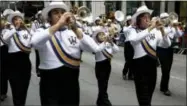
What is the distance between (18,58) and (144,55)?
2.10 metres

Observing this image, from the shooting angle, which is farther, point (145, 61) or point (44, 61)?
point (145, 61)

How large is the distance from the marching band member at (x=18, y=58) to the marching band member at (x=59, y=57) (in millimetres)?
2025

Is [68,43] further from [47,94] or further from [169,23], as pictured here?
[169,23]

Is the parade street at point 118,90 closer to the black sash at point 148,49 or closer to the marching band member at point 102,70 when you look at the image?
the marching band member at point 102,70

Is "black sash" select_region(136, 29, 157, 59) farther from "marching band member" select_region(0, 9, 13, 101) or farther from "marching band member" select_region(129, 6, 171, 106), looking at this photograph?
"marching band member" select_region(0, 9, 13, 101)

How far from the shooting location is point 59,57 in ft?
13.8

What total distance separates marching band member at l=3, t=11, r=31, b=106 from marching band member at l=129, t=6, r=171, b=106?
1.69m

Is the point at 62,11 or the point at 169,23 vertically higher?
the point at 62,11

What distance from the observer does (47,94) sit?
13.8 feet

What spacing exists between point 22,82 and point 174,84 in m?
4.56

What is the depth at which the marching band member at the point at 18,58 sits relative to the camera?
247 inches

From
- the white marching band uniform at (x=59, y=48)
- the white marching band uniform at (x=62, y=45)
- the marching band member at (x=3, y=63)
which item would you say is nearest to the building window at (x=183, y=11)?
the white marching band uniform at (x=59, y=48)

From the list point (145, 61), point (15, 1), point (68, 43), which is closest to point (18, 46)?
point (145, 61)

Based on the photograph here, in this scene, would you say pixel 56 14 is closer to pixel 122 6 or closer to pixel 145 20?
pixel 145 20
